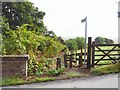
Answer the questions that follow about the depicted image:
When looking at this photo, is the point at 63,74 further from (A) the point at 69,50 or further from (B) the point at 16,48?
(A) the point at 69,50

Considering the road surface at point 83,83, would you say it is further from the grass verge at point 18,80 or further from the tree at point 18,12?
Answer: the tree at point 18,12

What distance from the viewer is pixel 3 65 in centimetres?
934

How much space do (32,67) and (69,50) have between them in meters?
6.83

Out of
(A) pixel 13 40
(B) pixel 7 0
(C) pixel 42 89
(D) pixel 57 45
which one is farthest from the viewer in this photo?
(B) pixel 7 0

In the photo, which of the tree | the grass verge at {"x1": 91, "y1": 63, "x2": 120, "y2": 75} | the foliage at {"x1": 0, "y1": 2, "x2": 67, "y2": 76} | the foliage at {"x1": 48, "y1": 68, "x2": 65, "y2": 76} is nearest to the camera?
the foliage at {"x1": 48, "y1": 68, "x2": 65, "y2": 76}

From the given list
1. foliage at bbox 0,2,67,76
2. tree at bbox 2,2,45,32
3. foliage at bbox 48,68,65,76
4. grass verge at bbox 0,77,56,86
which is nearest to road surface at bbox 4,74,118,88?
grass verge at bbox 0,77,56,86

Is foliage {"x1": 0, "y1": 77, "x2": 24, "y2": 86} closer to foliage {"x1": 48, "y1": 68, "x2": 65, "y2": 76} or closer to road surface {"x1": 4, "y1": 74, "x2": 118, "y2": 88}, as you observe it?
road surface {"x1": 4, "y1": 74, "x2": 118, "y2": 88}

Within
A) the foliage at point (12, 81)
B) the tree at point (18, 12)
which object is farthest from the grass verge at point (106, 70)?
the tree at point (18, 12)

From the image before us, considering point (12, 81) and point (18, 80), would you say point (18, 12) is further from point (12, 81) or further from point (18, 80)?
point (12, 81)

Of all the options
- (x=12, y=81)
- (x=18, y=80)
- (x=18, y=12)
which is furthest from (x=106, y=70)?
Result: (x=18, y=12)

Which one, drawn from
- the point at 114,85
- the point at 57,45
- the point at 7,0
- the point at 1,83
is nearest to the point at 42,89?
the point at 1,83

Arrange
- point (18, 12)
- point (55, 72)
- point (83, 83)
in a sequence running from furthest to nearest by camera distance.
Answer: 1. point (18, 12)
2. point (55, 72)
3. point (83, 83)

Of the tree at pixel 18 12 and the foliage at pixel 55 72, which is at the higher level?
the tree at pixel 18 12

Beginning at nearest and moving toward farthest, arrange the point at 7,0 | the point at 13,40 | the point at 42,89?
the point at 42,89 < the point at 13,40 < the point at 7,0
